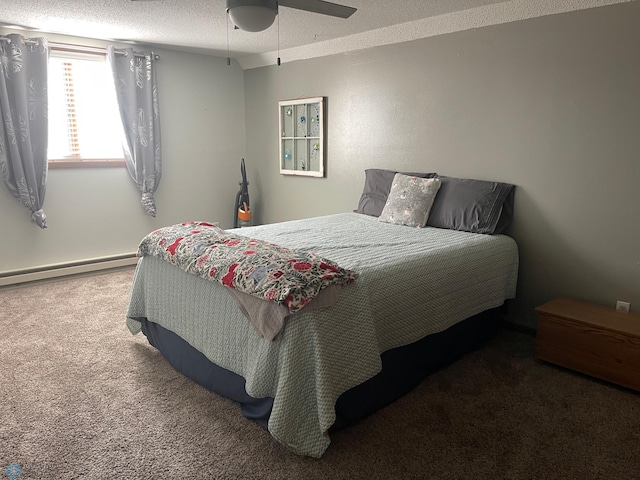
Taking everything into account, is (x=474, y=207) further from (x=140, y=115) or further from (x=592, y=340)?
(x=140, y=115)

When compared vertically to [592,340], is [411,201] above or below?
→ above

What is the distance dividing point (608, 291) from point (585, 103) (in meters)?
1.14

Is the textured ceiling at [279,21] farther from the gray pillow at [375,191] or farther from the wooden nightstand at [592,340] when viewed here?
the wooden nightstand at [592,340]

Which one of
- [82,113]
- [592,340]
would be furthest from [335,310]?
[82,113]

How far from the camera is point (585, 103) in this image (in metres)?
2.81

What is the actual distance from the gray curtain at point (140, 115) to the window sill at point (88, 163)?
97 millimetres

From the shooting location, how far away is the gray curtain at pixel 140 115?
14.3 feet

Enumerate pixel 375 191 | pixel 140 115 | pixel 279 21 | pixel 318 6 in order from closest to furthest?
pixel 318 6, pixel 279 21, pixel 375 191, pixel 140 115

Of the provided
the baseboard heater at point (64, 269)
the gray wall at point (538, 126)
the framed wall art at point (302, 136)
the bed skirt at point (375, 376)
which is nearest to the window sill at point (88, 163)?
the baseboard heater at point (64, 269)

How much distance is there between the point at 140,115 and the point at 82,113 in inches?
19.8

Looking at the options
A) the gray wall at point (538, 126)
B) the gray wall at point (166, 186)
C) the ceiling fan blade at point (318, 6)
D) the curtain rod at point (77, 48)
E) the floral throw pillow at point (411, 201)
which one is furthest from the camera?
the gray wall at point (166, 186)

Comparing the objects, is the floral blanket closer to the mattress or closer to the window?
the mattress

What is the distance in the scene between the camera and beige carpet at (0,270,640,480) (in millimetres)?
1844

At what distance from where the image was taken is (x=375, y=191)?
3.87m
